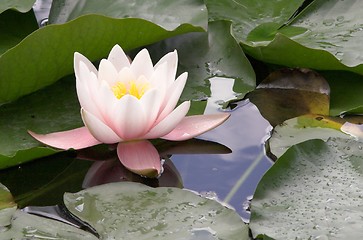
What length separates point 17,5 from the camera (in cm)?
165

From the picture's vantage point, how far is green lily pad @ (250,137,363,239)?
3.94 feet

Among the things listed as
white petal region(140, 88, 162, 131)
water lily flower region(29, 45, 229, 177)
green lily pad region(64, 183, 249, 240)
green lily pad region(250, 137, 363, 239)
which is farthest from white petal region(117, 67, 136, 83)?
green lily pad region(250, 137, 363, 239)

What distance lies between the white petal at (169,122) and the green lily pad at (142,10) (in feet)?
1.10

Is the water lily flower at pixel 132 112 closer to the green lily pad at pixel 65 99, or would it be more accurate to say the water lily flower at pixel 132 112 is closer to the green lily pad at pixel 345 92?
the green lily pad at pixel 65 99

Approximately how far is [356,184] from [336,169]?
2.2 inches

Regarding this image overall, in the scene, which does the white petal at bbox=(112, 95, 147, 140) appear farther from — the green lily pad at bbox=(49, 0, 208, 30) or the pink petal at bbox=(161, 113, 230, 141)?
the green lily pad at bbox=(49, 0, 208, 30)

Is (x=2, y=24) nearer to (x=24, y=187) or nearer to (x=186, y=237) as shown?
(x=24, y=187)

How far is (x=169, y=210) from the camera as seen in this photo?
125 cm

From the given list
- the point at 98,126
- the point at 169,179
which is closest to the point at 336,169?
the point at 169,179

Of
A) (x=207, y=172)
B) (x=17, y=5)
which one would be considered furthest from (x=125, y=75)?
(x=17, y=5)

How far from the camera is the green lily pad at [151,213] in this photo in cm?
119

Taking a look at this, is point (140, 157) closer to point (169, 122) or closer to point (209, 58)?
point (169, 122)

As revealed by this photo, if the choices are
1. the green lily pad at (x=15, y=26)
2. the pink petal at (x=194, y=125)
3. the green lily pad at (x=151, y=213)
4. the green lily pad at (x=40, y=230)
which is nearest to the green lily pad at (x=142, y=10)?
the green lily pad at (x=15, y=26)

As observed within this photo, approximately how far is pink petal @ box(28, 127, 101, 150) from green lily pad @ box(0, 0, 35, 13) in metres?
0.35
